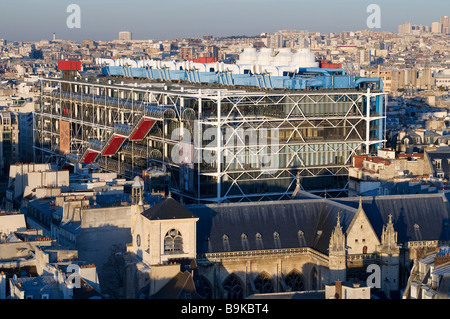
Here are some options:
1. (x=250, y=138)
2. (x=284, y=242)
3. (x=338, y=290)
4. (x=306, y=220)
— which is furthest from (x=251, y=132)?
(x=338, y=290)

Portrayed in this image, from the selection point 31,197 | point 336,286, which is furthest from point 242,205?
point 31,197

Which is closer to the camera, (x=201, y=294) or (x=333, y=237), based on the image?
(x=201, y=294)

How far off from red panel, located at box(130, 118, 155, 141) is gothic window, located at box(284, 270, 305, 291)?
44741 millimetres

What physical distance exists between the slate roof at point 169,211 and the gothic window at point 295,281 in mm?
9790

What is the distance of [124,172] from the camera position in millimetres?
131500

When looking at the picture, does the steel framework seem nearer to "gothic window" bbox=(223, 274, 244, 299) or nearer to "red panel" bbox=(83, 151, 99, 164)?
"red panel" bbox=(83, 151, 99, 164)

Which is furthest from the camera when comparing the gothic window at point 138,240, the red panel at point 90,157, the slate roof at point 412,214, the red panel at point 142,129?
the red panel at point 90,157

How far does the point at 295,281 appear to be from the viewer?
82062 mm

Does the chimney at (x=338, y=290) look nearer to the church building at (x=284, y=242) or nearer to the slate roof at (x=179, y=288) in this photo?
the slate roof at (x=179, y=288)

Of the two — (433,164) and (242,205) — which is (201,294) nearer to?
(242,205)

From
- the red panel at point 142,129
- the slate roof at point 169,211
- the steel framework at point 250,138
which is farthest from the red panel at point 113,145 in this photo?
the slate roof at point 169,211

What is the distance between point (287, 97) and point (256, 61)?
3900cm

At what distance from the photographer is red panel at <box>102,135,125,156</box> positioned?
133 meters

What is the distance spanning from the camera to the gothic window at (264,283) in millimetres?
81375
